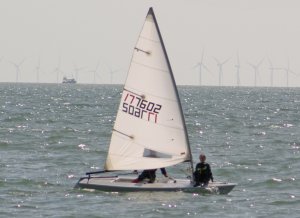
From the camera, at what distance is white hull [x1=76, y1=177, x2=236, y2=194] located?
40469mm

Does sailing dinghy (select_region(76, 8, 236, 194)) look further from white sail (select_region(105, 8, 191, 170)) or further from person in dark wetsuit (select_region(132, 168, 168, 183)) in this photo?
person in dark wetsuit (select_region(132, 168, 168, 183))

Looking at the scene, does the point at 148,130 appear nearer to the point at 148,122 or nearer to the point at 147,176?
the point at 148,122

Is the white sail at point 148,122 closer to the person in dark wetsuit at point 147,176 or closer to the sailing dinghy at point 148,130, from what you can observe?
the sailing dinghy at point 148,130

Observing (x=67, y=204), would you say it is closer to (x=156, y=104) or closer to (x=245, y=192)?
(x=156, y=104)

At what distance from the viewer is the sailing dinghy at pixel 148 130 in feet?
133

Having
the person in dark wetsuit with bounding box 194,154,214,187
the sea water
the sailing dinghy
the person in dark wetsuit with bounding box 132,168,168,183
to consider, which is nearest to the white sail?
the sailing dinghy

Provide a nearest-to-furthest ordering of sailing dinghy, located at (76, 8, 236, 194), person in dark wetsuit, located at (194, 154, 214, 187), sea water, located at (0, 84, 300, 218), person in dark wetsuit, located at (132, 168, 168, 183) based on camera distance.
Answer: sea water, located at (0, 84, 300, 218) → sailing dinghy, located at (76, 8, 236, 194) → person in dark wetsuit, located at (194, 154, 214, 187) → person in dark wetsuit, located at (132, 168, 168, 183)

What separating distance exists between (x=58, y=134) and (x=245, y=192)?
32447 mm

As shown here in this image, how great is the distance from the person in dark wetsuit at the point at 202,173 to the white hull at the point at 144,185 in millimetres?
235

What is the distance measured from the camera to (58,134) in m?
74.3

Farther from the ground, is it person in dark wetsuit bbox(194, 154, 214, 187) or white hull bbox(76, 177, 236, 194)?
person in dark wetsuit bbox(194, 154, 214, 187)

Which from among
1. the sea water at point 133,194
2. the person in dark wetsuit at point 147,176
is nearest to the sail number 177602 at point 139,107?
the person in dark wetsuit at point 147,176

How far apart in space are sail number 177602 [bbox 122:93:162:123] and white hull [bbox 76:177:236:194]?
2552 millimetres

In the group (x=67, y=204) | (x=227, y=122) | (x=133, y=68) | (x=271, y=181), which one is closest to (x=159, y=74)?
(x=133, y=68)
